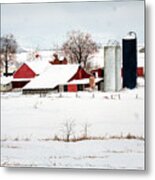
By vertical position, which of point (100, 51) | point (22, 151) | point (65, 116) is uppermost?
point (100, 51)

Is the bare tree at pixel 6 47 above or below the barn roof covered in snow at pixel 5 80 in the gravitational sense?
above

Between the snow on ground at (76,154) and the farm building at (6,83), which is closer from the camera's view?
the snow on ground at (76,154)

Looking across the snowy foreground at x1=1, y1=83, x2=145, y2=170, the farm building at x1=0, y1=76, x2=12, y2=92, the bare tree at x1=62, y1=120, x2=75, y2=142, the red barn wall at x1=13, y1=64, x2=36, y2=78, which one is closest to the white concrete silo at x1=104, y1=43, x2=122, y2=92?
the snowy foreground at x1=1, y1=83, x2=145, y2=170

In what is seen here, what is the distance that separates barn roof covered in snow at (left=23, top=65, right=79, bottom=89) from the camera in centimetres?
237

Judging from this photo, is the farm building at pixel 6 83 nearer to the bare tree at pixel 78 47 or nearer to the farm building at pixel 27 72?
the farm building at pixel 27 72

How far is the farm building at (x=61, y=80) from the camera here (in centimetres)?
236

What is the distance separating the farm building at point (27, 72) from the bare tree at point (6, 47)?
55 mm

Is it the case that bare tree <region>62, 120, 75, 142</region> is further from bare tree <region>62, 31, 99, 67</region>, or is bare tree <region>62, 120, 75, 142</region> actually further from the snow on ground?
bare tree <region>62, 31, 99, 67</region>

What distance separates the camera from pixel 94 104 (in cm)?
234

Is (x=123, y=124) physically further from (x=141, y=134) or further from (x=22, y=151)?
(x=22, y=151)

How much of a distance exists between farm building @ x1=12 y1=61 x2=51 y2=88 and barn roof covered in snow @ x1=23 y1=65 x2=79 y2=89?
0.06 feet

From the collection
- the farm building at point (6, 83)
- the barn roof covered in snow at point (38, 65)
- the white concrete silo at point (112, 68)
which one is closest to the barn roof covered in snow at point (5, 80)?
the farm building at point (6, 83)

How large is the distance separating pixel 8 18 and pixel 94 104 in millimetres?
536

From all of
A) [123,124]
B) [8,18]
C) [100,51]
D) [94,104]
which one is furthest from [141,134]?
[8,18]
